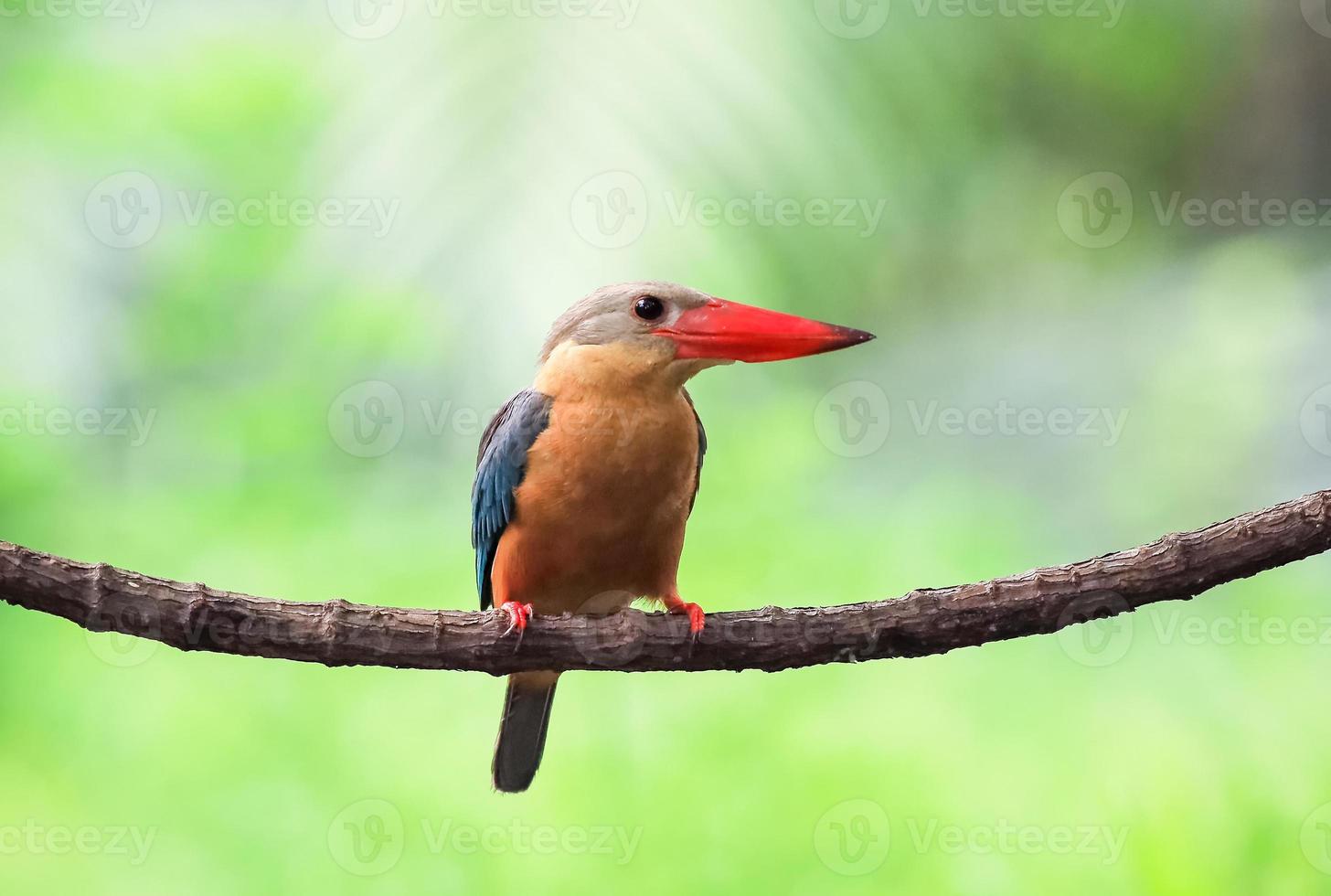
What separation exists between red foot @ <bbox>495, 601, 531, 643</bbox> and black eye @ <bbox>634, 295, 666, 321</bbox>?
0.62 meters

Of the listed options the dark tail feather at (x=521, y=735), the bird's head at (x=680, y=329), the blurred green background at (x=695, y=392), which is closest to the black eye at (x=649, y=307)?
the bird's head at (x=680, y=329)

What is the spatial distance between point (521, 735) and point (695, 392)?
1.29 meters

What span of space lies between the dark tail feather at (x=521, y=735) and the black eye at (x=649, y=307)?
2.95ft

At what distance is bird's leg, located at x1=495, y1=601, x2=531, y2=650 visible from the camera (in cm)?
209

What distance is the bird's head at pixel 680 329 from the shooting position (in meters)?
2.23

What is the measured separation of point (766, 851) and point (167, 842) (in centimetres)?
172

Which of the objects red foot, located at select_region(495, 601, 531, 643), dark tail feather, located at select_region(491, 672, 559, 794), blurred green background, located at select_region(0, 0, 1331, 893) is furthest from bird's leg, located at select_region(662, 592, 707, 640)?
blurred green background, located at select_region(0, 0, 1331, 893)

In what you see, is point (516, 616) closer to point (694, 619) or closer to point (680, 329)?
point (694, 619)

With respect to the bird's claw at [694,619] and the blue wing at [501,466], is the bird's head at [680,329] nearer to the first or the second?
the blue wing at [501,466]

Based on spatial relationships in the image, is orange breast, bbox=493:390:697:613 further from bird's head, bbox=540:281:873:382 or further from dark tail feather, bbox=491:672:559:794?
dark tail feather, bbox=491:672:559:794

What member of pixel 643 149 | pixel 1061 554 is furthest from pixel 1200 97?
pixel 643 149

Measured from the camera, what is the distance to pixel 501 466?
2402 millimetres

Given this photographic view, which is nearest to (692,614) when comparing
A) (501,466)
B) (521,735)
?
(501,466)

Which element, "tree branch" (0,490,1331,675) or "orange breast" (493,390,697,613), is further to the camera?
"orange breast" (493,390,697,613)
